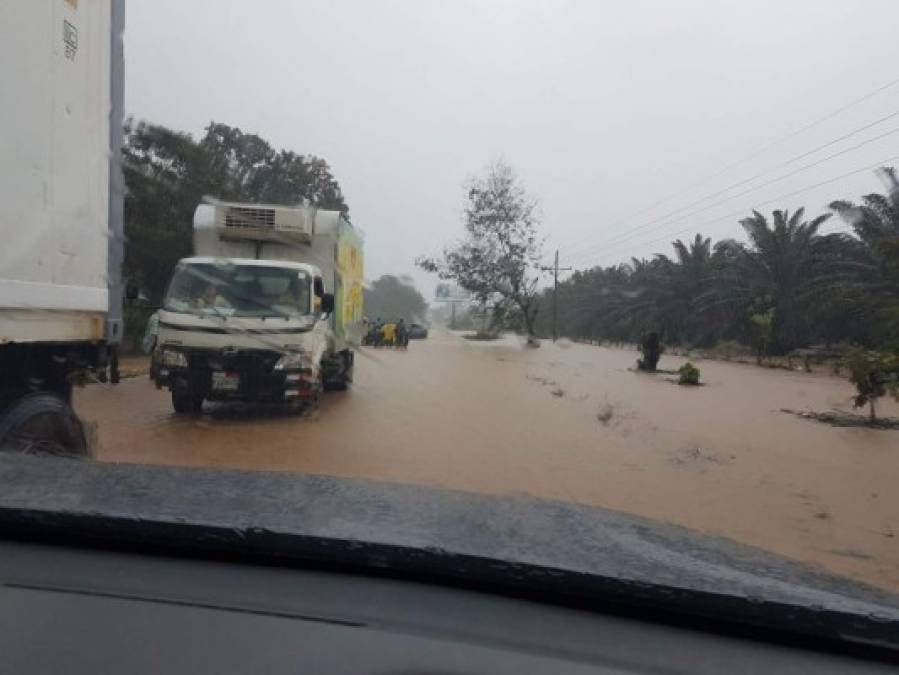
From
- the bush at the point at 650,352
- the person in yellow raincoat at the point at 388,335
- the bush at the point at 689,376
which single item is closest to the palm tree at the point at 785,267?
the bush at the point at 650,352

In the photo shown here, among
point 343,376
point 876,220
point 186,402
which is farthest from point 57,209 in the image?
point 876,220

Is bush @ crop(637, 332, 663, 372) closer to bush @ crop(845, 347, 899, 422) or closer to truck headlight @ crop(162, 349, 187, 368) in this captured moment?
bush @ crop(845, 347, 899, 422)

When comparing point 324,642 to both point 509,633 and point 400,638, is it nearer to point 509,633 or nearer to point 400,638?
point 400,638

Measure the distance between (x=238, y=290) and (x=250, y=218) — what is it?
203 centimetres

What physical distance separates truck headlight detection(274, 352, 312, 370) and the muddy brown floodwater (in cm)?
78

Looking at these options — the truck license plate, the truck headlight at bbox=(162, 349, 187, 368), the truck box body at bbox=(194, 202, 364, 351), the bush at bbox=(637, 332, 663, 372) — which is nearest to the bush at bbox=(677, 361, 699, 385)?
the bush at bbox=(637, 332, 663, 372)

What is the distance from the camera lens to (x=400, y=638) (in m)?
1.68

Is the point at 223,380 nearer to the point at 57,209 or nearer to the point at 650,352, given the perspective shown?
the point at 57,209

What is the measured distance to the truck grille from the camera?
1267 cm

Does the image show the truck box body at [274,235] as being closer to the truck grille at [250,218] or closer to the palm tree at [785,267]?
the truck grille at [250,218]

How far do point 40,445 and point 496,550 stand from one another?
3.76m

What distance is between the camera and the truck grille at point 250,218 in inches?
499

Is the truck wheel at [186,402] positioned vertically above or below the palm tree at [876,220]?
below

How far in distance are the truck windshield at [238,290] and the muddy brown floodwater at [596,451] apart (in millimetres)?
1428
